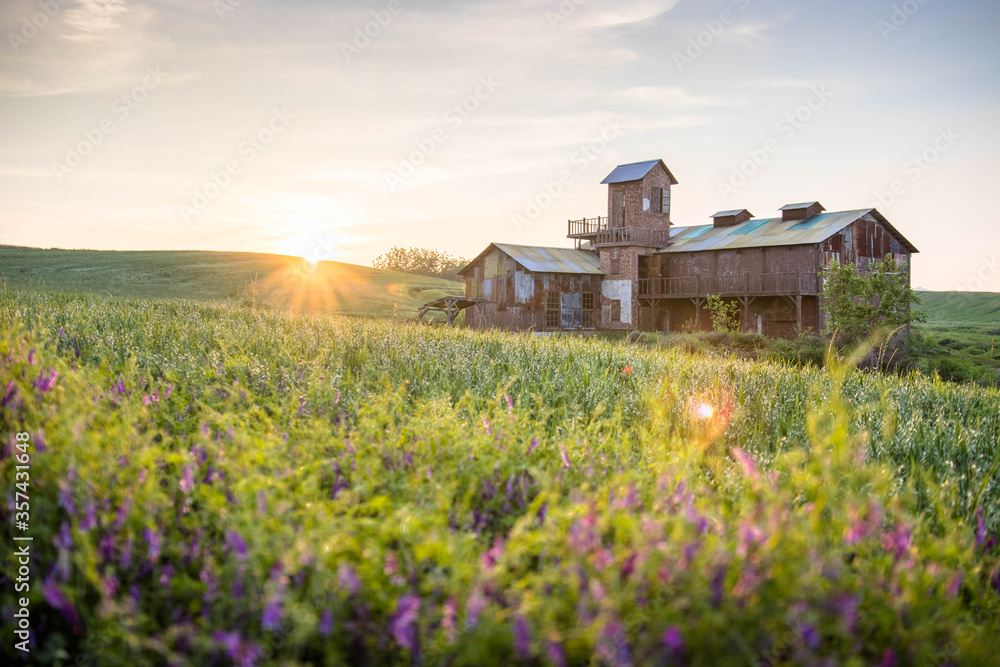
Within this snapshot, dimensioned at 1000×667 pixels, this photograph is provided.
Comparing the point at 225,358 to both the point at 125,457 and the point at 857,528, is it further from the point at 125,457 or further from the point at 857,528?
the point at 857,528

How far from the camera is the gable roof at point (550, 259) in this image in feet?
126

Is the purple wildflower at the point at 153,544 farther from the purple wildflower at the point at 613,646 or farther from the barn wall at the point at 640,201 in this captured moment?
the barn wall at the point at 640,201

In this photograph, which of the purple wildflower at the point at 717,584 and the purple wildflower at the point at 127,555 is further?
the purple wildflower at the point at 127,555

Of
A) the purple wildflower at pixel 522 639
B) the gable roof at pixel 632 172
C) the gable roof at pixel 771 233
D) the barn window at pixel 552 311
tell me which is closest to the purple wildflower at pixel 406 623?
the purple wildflower at pixel 522 639

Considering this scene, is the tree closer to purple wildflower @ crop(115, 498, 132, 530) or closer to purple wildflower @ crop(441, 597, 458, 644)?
purple wildflower @ crop(441, 597, 458, 644)

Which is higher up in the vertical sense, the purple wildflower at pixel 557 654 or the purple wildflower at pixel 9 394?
the purple wildflower at pixel 9 394

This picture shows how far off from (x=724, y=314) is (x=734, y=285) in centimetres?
179

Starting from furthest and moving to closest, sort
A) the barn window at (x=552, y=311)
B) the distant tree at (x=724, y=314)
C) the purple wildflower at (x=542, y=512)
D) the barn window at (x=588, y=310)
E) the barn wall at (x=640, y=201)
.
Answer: the barn window at (x=588, y=310) < the barn wall at (x=640, y=201) < the barn window at (x=552, y=311) < the distant tree at (x=724, y=314) < the purple wildflower at (x=542, y=512)

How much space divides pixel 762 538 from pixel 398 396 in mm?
3158

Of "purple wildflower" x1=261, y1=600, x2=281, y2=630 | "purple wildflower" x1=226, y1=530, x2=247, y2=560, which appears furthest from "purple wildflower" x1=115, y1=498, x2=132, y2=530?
"purple wildflower" x1=261, y1=600, x2=281, y2=630

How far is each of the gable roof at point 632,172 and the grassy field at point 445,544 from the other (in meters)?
35.6

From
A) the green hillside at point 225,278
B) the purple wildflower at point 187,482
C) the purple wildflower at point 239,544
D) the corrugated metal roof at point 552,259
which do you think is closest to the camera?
the purple wildflower at point 239,544

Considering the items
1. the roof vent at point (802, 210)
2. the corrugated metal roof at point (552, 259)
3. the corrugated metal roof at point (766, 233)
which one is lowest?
the corrugated metal roof at point (552, 259)

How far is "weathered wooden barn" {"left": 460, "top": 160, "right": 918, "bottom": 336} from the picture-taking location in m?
35.4
